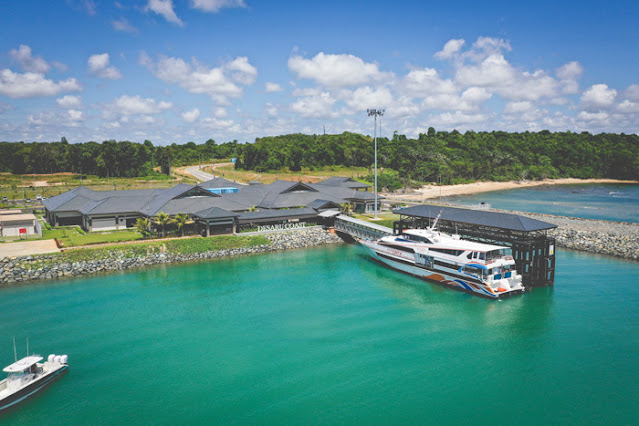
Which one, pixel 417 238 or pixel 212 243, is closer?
pixel 417 238

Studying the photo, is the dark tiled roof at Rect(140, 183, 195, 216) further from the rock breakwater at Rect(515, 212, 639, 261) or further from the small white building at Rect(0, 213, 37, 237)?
the rock breakwater at Rect(515, 212, 639, 261)

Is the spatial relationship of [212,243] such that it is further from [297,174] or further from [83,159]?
[83,159]

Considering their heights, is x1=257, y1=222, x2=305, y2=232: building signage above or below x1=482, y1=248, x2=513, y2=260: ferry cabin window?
above

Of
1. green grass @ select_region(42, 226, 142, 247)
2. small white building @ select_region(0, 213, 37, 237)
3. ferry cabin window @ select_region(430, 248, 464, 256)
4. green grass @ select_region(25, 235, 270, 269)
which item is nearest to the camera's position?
ferry cabin window @ select_region(430, 248, 464, 256)

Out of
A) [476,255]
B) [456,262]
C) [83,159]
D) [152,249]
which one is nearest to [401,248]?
[456,262]

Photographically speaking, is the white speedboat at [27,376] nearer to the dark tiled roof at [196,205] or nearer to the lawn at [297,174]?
the dark tiled roof at [196,205]

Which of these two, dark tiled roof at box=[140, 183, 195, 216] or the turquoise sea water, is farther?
the turquoise sea water

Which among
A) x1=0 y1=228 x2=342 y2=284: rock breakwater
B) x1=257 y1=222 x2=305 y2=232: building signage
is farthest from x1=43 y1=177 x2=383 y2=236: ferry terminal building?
x1=0 y1=228 x2=342 y2=284: rock breakwater

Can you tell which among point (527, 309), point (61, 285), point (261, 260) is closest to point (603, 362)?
point (527, 309)

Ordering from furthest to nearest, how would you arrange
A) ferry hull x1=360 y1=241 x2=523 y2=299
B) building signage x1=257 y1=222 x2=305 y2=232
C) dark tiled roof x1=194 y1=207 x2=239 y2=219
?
building signage x1=257 y1=222 x2=305 y2=232 → dark tiled roof x1=194 y1=207 x2=239 y2=219 → ferry hull x1=360 y1=241 x2=523 y2=299
